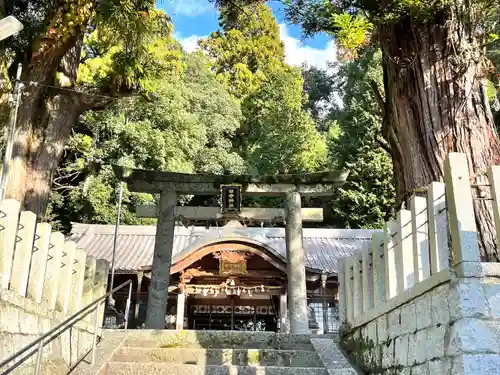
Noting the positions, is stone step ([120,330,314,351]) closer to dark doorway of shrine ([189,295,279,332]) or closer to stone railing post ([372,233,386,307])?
stone railing post ([372,233,386,307])

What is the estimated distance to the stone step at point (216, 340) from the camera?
5750 mm

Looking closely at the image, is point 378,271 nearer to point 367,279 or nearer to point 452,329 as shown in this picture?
point 367,279

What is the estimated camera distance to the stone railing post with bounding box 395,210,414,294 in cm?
371

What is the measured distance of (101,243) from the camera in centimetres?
1608

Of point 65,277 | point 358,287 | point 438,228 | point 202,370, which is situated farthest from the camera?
point 358,287

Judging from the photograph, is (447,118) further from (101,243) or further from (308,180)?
(101,243)

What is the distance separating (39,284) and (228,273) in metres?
9.31

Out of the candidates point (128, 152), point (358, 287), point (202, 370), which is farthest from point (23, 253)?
point (128, 152)

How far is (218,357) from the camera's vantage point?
529cm

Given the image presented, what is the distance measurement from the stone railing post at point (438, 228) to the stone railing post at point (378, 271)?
1.10 meters

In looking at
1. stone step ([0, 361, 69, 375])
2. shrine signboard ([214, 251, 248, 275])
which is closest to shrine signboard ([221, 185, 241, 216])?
stone step ([0, 361, 69, 375])

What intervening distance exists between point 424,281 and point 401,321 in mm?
612

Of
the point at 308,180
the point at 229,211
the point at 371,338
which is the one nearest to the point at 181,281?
the point at 229,211

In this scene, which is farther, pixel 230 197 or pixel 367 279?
pixel 230 197
